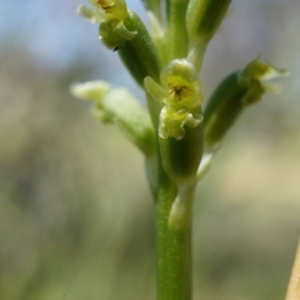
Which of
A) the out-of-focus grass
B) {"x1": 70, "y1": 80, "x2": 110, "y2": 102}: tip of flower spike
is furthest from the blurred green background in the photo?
{"x1": 70, "y1": 80, "x2": 110, "y2": 102}: tip of flower spike

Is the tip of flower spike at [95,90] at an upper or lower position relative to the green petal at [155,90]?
lower

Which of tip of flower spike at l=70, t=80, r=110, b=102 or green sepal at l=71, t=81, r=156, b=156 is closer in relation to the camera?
green sepal at l=71, t=81, r=156, b=156

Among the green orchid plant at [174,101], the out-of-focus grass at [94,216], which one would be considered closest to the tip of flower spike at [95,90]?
the green orchid plant at [174,101]

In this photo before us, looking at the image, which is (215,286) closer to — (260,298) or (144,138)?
(260,298)

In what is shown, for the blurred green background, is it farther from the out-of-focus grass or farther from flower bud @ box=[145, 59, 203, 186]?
A: flower bud @ box=[145, 59, 203, 186]

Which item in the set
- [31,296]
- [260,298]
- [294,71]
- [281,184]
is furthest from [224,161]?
[281,184]

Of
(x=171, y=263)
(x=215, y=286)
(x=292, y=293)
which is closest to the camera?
(x=292, y=293)

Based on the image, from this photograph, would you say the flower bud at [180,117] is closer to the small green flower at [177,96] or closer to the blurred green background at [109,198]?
the small green flower at [177,96]
